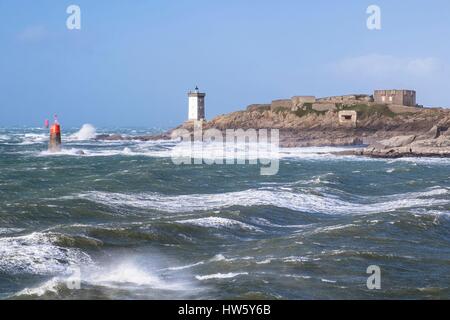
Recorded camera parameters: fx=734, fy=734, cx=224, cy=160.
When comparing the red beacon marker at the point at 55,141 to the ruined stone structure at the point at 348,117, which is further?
the ruined stone structure at the point at 348,117

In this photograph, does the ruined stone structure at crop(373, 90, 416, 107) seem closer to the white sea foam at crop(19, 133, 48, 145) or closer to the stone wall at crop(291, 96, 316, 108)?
the stone wall at crop(291, 96, 316, 108)

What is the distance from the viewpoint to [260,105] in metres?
90.4

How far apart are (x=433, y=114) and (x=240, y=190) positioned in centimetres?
4805

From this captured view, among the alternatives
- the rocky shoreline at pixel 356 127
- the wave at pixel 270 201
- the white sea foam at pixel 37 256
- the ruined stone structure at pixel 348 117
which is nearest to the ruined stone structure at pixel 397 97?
the rocky shoreline at pixel 356 127

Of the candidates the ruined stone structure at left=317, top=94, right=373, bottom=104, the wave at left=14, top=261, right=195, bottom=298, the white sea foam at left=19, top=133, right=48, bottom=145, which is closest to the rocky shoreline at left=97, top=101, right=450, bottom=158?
the ruined stone structure at left=317, top=94, right=373, bottom=104

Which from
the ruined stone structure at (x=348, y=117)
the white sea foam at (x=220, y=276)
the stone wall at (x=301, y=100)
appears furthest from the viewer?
the stone wall at (x=301, y=100)

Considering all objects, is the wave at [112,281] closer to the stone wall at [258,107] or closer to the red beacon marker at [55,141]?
the red beacon marker at [55,141]

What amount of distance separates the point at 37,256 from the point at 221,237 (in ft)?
15.5

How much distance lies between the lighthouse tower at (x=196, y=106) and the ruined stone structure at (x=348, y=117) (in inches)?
871

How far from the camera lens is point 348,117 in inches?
3024

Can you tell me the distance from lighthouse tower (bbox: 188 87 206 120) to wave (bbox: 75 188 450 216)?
2577 inches

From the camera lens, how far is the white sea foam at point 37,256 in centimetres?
1433

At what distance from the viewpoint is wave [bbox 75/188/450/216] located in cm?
2361
